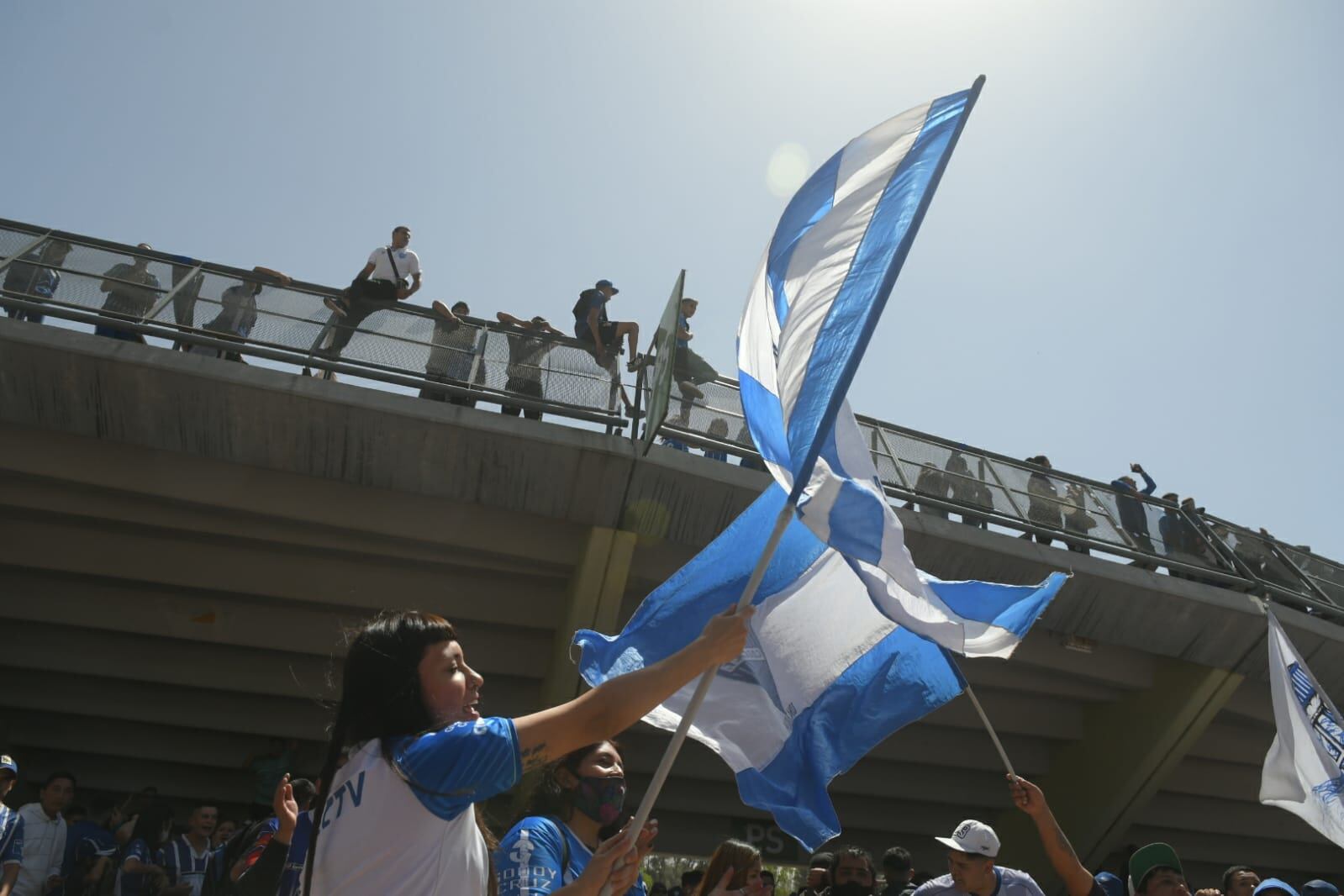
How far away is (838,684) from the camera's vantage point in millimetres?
4590

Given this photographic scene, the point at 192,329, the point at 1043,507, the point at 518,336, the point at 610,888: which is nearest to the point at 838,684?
the point at 610,888

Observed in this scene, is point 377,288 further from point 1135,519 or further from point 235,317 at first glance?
point 1135,519

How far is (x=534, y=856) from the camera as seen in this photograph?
3246mm

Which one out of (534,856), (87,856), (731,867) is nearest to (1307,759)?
(731,867)

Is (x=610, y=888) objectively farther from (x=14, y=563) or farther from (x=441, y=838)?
(x=14, y=563)

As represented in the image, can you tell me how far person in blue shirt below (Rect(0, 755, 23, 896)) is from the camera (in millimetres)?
7465

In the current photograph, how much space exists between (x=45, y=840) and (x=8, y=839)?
772 mm

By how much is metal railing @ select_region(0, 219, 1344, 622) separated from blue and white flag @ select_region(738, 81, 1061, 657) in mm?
4785

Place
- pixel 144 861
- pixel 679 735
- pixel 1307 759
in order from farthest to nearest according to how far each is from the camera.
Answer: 1. pixel 144 861
2. pixel 1307 759
3. pixel 679 735

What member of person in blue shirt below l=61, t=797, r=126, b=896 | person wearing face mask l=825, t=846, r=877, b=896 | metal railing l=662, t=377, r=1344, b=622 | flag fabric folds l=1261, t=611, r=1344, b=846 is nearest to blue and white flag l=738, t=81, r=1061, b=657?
person wearing face mask l=825, t=846, r=877, b=896

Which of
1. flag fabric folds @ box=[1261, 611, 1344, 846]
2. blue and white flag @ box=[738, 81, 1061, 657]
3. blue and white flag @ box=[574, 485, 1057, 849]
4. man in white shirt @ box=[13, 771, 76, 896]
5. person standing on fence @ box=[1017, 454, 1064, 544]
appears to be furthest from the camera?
person standing on fence @ box=[1017, 454, 1064, 544]

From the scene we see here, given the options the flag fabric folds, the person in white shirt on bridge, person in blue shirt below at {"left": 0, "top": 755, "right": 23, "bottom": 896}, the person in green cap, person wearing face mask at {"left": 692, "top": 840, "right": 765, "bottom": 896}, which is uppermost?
the flag fabric folds

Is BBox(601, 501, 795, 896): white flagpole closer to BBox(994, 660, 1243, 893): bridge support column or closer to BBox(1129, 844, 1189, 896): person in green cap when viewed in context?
BBox(1129, 844, 1189, 896): person in green cap

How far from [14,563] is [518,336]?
17.3 ft
